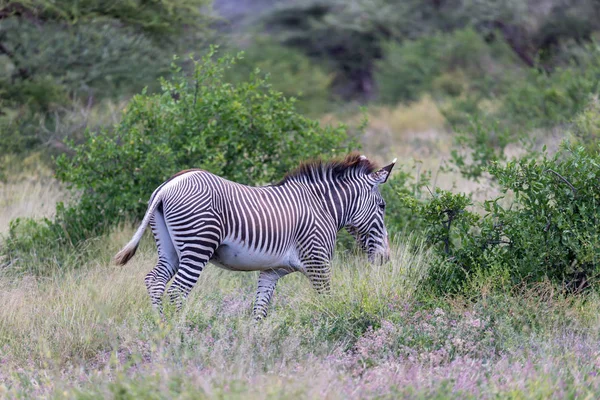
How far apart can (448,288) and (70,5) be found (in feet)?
28.6

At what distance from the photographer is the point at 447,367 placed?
17.5ft

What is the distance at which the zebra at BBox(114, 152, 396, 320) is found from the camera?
6660 millimetres

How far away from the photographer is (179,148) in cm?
963

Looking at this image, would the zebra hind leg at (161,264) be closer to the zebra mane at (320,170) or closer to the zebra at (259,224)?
the zebra at (259,224)

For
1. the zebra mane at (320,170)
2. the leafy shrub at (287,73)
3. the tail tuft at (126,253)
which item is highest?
the zebra mane at (320,170)

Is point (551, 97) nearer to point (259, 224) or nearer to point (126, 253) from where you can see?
point (259, 224)

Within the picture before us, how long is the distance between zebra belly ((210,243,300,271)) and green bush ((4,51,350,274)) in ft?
7.77

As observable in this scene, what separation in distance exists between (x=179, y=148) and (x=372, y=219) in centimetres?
295

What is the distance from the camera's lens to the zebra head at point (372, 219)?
25.1ft

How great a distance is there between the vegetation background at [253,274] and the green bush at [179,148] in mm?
28

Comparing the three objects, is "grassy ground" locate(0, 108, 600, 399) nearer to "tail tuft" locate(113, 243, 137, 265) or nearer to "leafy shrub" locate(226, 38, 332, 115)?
"tail tuft" locate(113, 243, 137, 265)

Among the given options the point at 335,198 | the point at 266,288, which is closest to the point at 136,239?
the point at 266,288

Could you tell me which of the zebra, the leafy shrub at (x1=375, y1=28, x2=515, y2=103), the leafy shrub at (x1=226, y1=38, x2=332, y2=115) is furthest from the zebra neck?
the leafy shrub at (x1=375, y1=28, x2=515, y2=103)

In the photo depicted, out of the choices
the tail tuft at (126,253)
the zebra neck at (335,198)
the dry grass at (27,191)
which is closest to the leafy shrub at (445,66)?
the dry grass at (27,191)
